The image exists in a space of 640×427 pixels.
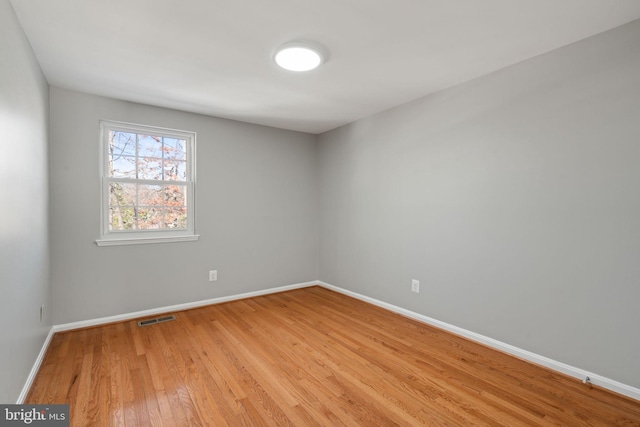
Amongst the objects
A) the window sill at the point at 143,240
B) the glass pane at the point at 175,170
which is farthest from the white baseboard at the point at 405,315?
the glass pane at the point at 175,170

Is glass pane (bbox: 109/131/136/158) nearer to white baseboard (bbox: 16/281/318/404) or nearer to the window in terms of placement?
the window

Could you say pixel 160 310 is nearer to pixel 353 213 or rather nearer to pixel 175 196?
pixel 175 196

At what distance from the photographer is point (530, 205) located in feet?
8.03

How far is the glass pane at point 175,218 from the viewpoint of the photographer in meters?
3.65

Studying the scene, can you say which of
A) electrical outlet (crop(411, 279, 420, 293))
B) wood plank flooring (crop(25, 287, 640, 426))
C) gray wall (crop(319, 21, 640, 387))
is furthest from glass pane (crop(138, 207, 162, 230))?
electrical outlet (crop(411, 279, 420, 293))

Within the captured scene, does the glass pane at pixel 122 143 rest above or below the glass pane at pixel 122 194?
above

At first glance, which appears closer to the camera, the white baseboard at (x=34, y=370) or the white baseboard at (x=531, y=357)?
the white baseboard at (x=34, y=370)

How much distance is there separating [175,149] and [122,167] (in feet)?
1.97

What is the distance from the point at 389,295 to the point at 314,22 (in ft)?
9.50

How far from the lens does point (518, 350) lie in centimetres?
251

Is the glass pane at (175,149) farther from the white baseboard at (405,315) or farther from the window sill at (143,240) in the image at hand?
the white baseboard at (405,315)

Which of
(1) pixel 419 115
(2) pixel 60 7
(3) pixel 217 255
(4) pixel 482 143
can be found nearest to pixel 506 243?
(4) pixel 482 143

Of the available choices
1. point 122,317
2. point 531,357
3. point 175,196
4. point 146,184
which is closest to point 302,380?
point 531,357

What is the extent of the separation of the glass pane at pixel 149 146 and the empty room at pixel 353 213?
0.05ft
